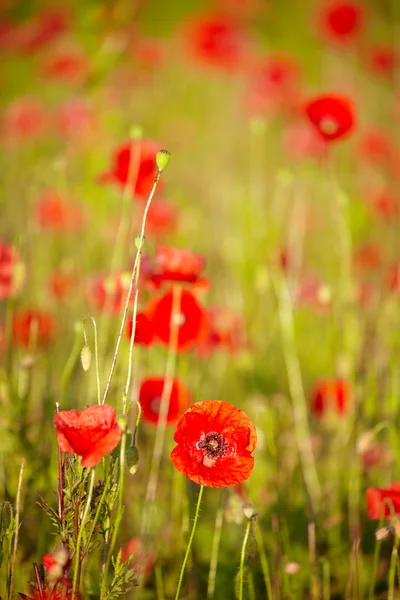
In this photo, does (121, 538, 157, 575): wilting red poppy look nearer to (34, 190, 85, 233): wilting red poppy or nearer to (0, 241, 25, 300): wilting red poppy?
(0, 241, 25, 300): wilting red poppy

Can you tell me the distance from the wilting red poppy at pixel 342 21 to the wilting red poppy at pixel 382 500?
9.22ft

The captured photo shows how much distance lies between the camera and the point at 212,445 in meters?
0.93

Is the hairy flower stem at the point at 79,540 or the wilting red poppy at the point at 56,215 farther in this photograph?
the wilting red poppy at the point at 56,215

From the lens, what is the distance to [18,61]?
4410 millimetres

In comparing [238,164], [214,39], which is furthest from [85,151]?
[238,164]

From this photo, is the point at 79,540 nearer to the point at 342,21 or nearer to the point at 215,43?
the point at 342,21

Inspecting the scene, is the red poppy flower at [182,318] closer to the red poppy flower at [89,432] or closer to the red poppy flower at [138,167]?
the red poppy flower at [138,167]

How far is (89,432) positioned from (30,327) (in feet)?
2.51

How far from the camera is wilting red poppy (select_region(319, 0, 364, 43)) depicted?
319 centimetres

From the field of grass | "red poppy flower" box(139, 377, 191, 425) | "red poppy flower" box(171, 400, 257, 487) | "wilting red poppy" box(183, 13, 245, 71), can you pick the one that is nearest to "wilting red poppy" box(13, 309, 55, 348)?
the field of grass

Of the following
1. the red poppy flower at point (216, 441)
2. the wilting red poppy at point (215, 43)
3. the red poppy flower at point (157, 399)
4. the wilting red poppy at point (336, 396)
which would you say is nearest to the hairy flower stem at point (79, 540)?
the red poppy flower at point (216, 441)

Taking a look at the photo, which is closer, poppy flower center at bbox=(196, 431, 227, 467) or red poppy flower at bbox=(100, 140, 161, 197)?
poppy flower center at bbox=(196, 431, 227, 467)

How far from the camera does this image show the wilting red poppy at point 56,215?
2299 mm

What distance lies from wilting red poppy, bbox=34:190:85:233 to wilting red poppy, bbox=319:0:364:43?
1.84 metres
